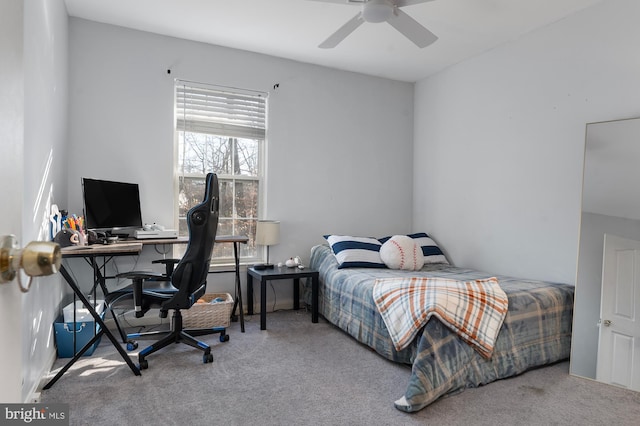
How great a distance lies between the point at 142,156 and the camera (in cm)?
363

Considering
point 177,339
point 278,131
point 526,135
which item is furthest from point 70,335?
point 526,135

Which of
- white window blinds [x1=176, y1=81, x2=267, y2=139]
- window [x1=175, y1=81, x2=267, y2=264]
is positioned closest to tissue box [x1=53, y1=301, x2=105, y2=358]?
window [x1=175, y1=81, x2=267, y2=264]

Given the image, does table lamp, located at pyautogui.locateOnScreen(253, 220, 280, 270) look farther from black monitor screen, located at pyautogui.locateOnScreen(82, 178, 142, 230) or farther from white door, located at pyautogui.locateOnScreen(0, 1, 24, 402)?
white door, located at pyautogui.locateOnScreen(0, 1, 24, 402)

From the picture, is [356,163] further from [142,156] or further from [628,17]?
[628,17]

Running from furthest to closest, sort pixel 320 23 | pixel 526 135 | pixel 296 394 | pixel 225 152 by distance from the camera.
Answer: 1. pixel 225 152
2. pixel 526 135
3. pixel 320 23
4. pixel 296 394

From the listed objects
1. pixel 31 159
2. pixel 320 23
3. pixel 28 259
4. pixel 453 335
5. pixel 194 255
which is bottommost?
pixel 453 335

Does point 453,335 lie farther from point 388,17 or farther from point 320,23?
point 320,23

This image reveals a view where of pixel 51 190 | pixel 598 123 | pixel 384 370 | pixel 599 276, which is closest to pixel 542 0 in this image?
pixel 598 123

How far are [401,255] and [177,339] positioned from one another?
2139 millimetres

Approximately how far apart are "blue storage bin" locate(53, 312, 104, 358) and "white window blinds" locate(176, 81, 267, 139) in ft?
6.40

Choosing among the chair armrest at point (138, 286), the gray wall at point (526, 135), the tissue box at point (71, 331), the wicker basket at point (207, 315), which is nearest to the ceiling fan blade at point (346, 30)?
the gray wall at point (526, 135)

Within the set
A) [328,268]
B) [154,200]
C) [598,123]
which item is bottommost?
[328,268]

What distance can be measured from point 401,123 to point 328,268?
7.23 feet

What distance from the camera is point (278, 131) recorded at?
4211 mm
